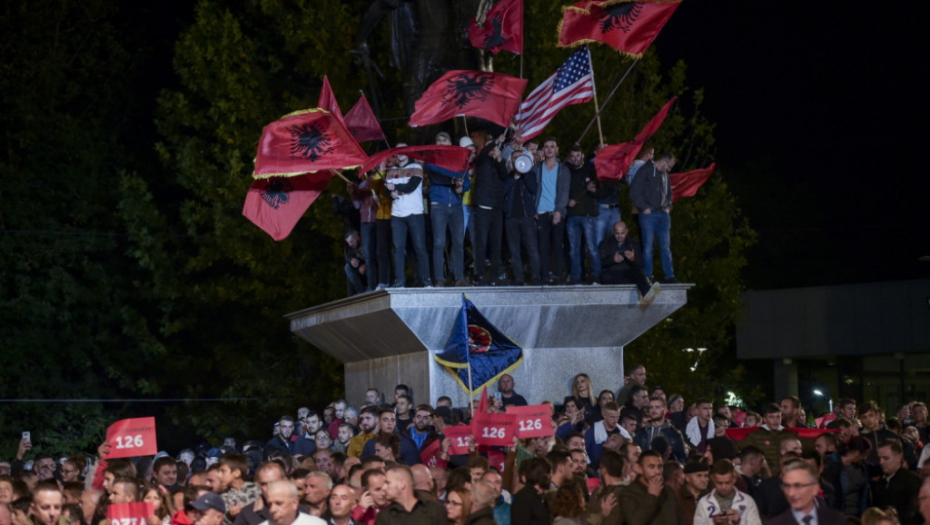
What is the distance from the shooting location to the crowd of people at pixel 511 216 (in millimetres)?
20391

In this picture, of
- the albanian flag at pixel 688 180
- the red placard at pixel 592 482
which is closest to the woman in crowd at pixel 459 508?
the red placard at pixel 592 482

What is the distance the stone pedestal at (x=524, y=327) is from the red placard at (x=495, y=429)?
5912 millimetres

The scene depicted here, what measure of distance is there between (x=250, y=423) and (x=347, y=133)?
1278 cm

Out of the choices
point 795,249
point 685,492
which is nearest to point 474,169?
point 685,492

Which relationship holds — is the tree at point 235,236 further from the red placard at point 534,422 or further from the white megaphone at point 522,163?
the red placard at point 534,422

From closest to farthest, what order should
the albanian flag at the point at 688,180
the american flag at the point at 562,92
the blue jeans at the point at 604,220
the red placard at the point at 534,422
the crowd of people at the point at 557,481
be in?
the crowd of people at the point at 557,481 < the red placard at the point at 534,422 < the blue jeans at the point at 604,220 < the american flag at the point at 562,92 < the albanian flag at the point at 688,180

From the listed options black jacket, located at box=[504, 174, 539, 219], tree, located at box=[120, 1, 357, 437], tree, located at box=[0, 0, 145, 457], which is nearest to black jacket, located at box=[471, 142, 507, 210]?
black jacket, located at box=[504, 174, 539, 219]

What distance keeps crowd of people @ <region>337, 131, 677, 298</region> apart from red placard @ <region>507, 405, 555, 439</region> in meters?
5.60

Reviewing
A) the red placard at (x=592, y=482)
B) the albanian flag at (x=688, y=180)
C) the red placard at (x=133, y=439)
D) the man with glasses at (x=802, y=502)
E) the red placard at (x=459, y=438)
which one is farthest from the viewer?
the albanian flag at (x=688, y=180)

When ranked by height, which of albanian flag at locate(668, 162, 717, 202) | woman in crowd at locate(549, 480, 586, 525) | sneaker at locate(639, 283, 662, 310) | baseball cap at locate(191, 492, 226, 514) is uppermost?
albanian flag at locate(668, 162, 717, 202)

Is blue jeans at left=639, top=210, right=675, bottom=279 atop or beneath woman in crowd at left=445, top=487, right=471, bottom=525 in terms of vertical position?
atop

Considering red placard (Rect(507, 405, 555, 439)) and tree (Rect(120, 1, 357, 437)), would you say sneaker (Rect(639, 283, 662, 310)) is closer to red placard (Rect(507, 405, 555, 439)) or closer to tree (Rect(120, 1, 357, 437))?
red placard (Rect(507, 405, 555, 439))

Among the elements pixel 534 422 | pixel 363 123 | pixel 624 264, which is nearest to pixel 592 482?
pixel 534 422

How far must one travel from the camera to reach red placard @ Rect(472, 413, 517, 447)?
48.1 ft
